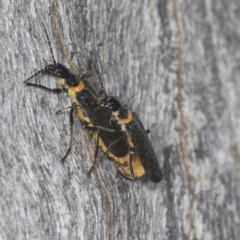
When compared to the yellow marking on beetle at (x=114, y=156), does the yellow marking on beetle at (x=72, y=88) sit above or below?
above

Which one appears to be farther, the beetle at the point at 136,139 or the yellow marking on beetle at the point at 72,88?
the beetle at the point at 136,139

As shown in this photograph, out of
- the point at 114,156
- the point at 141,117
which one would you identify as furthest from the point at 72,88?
the point at 141,117

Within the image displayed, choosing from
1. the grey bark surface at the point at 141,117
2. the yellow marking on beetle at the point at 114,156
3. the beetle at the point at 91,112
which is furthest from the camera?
the yellow marking on beetle at the point at 114,156

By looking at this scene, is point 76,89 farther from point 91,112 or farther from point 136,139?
point 136,139

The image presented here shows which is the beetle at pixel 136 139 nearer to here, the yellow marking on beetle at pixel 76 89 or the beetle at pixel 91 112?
the beetle at pixel 91 112

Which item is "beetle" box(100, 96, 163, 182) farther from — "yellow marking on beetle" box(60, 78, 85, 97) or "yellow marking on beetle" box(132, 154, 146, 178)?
"yellow marking on beetle" box(60, 78, 85, 97)

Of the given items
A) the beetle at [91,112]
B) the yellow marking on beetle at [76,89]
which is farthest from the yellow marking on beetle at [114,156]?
the yellow marking on beetle at [76,89]

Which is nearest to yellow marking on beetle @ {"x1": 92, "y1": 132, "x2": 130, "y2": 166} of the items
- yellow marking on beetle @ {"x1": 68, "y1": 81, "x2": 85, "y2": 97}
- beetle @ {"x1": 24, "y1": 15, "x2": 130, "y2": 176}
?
beetle @ {"x1": 24, "y1": 15, "x2": 130, "y2": 176}

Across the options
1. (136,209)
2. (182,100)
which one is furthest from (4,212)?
(182,100)
